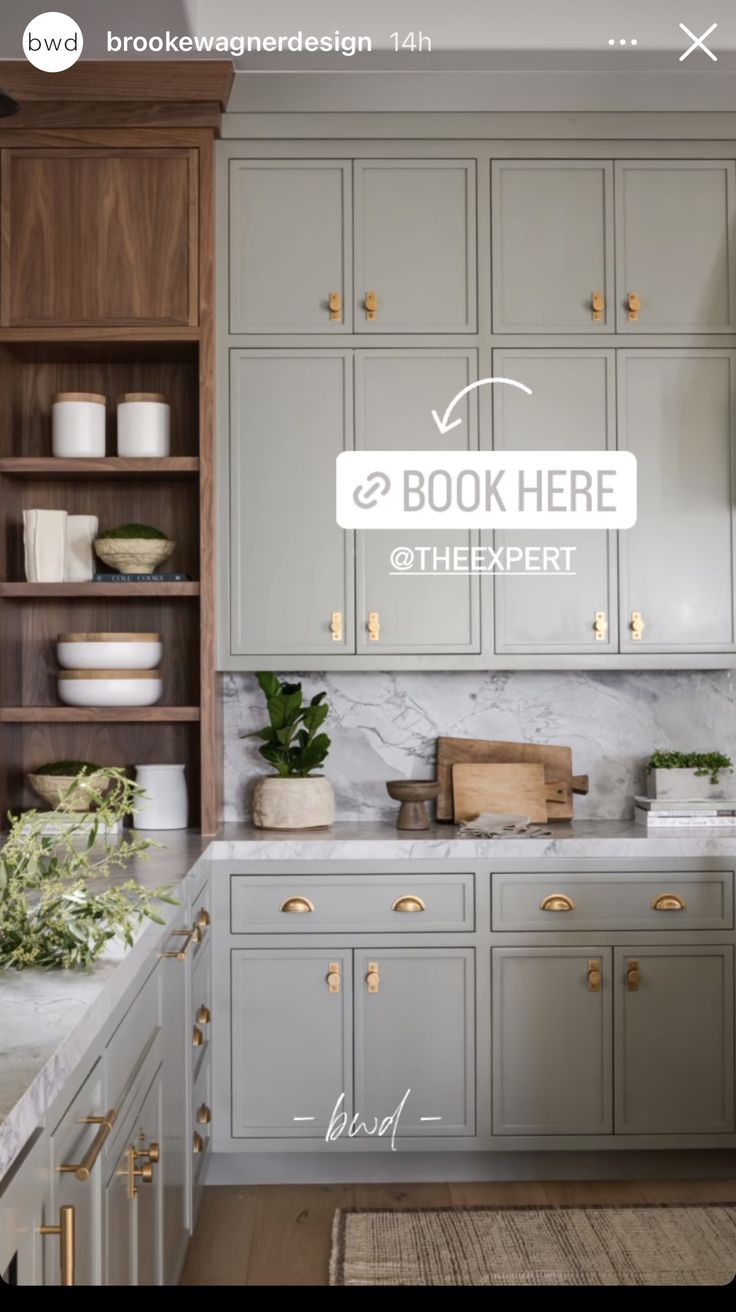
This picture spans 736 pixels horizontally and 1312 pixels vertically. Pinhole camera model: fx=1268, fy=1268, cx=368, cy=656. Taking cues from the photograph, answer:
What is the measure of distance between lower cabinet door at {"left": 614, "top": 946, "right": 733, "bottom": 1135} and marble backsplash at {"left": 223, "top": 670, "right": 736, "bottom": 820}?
2.05ft

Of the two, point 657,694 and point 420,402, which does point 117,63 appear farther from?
point 657,694

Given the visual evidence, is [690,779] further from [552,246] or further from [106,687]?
[106,687]

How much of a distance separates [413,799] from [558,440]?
1011 millimetres

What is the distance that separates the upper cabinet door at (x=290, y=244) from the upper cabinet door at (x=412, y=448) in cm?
18

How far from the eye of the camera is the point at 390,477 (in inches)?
129

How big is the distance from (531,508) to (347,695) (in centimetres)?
74

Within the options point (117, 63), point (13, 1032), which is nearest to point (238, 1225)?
point (13, 1032)

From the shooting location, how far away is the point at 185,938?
248cm

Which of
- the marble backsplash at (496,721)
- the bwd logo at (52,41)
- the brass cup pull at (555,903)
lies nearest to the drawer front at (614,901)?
the brass cup pull at (555,903)

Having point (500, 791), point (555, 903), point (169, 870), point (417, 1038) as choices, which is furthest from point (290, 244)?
point (417, 1038)

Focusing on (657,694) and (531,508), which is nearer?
(531,508)

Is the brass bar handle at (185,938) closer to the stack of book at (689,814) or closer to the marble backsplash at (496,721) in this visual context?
the marble backsplash at (496,721)

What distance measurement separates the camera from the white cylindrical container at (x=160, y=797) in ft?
10.6

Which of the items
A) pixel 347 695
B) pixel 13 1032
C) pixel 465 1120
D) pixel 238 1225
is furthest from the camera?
pixel 347 695
